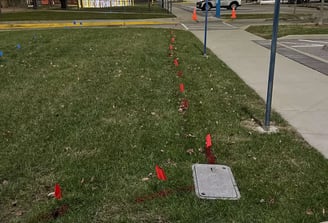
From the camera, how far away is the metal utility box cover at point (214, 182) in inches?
120

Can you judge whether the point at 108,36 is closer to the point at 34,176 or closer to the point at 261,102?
the point at 261,102

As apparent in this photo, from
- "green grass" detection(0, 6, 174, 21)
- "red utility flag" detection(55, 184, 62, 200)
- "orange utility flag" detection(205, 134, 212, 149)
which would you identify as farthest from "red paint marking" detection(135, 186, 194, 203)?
"green grass" detection(0, 6, 174, 21)

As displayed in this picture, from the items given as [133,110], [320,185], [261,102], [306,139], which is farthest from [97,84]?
[320,185]

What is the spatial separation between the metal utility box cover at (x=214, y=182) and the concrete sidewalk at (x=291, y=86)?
121 centimetres

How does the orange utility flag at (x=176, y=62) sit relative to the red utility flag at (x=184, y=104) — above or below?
above

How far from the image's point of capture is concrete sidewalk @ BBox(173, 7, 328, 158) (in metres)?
4.51

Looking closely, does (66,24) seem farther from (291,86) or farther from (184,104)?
(184,104)

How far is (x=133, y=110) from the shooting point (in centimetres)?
515

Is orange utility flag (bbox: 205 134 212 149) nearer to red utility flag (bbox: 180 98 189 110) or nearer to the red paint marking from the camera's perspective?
the red paint marking

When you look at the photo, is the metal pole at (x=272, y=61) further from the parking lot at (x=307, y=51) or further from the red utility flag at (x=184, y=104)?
the parking lot at (x=307, y=51)

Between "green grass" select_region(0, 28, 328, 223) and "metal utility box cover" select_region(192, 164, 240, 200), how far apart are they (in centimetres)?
8

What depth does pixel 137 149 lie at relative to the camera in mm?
3908

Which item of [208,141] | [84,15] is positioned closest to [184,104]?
[208,141]

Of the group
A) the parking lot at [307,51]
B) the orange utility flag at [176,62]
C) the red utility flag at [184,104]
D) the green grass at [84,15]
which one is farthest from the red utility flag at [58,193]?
the green grass at [84,15]
